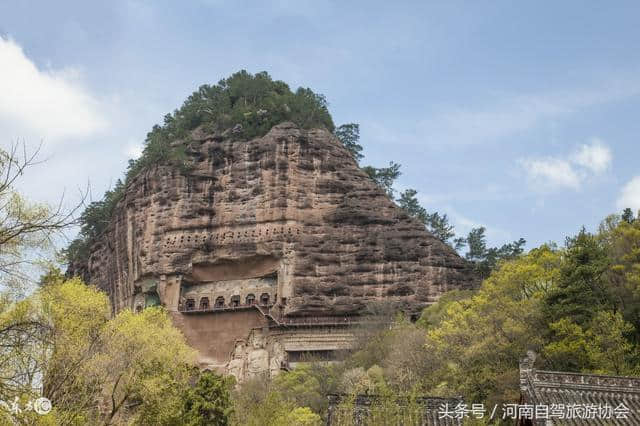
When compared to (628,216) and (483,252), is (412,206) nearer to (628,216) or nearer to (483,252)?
(483,252)

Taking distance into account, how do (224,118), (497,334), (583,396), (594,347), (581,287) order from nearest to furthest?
(583,396) < (594,347) < (581,287) < (497,334) < (224,118)

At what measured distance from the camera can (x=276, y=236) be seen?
50656 mm

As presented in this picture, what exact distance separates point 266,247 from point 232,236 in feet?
9.84

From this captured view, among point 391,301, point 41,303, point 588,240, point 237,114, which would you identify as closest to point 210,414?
point 41,303

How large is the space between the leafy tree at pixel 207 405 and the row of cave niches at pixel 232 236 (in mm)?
23733

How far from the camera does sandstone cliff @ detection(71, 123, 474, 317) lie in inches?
1923

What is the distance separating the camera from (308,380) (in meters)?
39.8

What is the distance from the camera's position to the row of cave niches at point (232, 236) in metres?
50.9

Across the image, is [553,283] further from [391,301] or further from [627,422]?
[391,301]

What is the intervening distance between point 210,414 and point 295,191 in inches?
1073

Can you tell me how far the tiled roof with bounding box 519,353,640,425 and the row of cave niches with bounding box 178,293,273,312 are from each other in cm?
3544

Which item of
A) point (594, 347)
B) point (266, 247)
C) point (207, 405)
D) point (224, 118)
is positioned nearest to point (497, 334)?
point (594, 347)

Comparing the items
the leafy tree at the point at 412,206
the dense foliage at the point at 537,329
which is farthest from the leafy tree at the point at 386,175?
the dense foliage at the point at 537,329

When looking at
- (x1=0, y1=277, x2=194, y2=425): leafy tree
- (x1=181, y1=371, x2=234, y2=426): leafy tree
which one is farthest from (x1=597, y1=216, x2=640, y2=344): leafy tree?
(x1=0, y1=277, x2=194, y2=425): leafy tree
